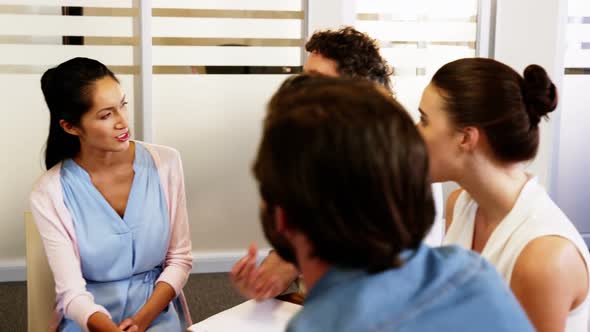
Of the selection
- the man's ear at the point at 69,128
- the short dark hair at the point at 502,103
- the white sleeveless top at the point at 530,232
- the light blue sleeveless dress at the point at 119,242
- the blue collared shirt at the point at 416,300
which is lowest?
the light blue sleeveless dress at the point at 119,242

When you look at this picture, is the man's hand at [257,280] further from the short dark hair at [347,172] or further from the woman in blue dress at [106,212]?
the short dark hair at [347,172]

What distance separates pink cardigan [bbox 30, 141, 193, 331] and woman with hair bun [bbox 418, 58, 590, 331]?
0.88 meters

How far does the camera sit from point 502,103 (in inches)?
60.1

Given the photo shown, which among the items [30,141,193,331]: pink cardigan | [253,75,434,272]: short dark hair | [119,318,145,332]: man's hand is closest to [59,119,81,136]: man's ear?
[30,141,193,331]: pink cardigan

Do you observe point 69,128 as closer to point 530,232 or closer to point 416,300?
point 530,232

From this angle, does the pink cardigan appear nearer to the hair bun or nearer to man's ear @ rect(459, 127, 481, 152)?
man's ear @ rect(459, 127, 481, 152)

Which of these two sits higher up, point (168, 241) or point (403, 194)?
point (403, 194)

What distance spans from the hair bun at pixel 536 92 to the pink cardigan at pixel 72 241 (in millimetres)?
1096

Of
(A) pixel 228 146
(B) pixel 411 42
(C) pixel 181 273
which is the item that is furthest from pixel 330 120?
(B) pixel 411 42

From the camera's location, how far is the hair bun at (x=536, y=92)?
154 centimetres

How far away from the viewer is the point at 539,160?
13.6ft

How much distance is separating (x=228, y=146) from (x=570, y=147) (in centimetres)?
201

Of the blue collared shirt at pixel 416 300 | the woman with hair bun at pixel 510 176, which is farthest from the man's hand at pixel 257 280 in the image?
the blue collared shirt at pixel 416 300

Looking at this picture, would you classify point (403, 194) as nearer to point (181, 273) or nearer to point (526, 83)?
point (526, 83)
